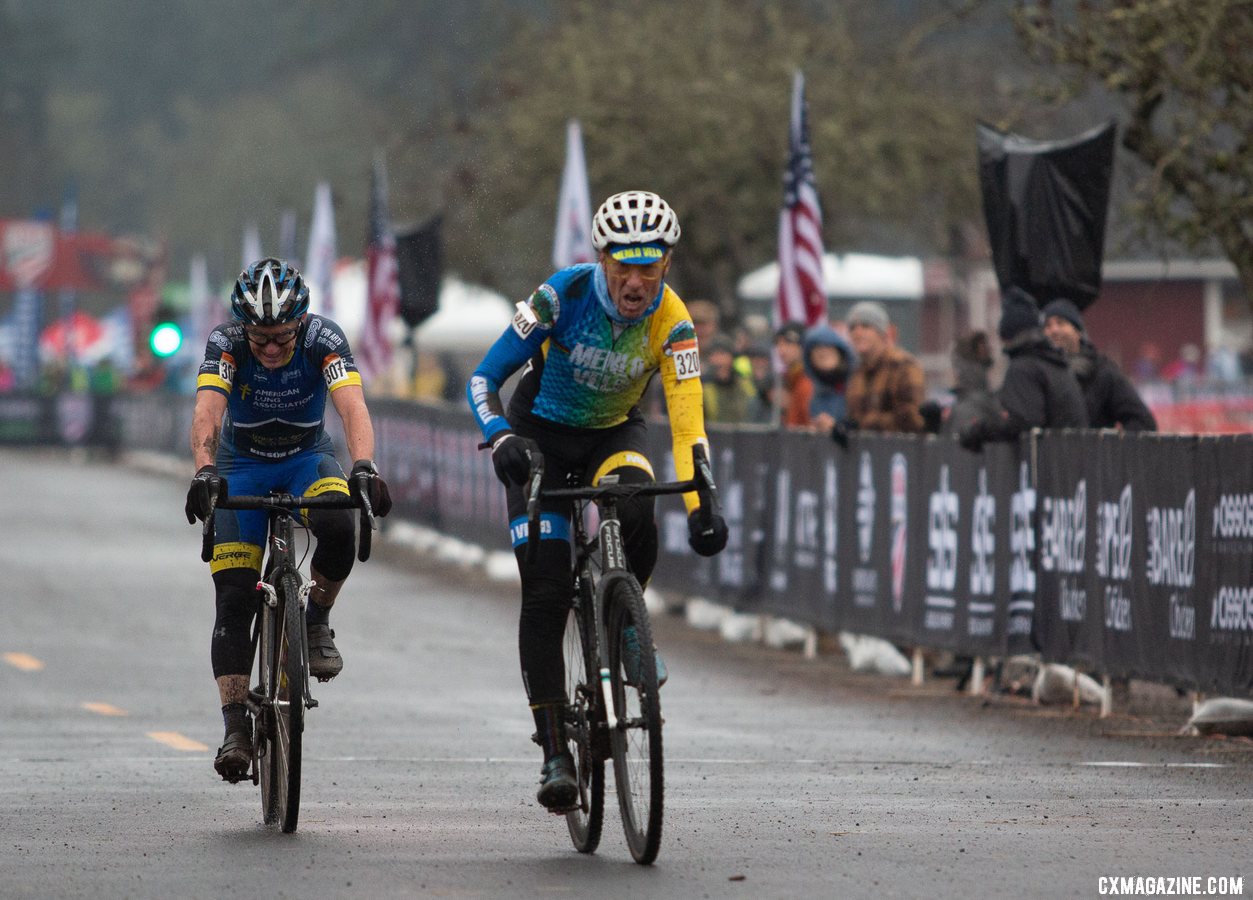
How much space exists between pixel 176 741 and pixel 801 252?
360 inches

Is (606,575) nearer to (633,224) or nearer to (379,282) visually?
(633,224)

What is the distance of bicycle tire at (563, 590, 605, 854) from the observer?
802 cm

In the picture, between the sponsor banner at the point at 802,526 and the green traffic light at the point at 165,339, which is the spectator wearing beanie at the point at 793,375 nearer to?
the sponsor banner at the point at 802,526

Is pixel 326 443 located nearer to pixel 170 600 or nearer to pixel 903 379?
pixel 903 379

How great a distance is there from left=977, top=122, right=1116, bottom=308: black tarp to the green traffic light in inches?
222

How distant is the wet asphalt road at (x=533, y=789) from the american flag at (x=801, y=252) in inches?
122

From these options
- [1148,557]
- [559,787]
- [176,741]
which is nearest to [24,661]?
[176,741]

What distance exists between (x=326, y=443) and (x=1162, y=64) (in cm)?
944

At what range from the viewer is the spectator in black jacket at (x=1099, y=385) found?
1442cm

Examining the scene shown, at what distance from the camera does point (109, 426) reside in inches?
2083

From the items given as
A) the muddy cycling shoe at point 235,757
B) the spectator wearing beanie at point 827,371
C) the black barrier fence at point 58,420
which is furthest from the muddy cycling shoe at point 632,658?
the black barrier fence at point 58,420

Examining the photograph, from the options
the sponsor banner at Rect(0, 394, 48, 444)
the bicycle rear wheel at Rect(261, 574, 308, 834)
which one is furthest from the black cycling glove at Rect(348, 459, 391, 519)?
the sponsor banner at Rect(0, 394, 48, 444)

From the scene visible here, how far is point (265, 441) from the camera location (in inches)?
362

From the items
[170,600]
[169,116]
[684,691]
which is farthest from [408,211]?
[169,116]
